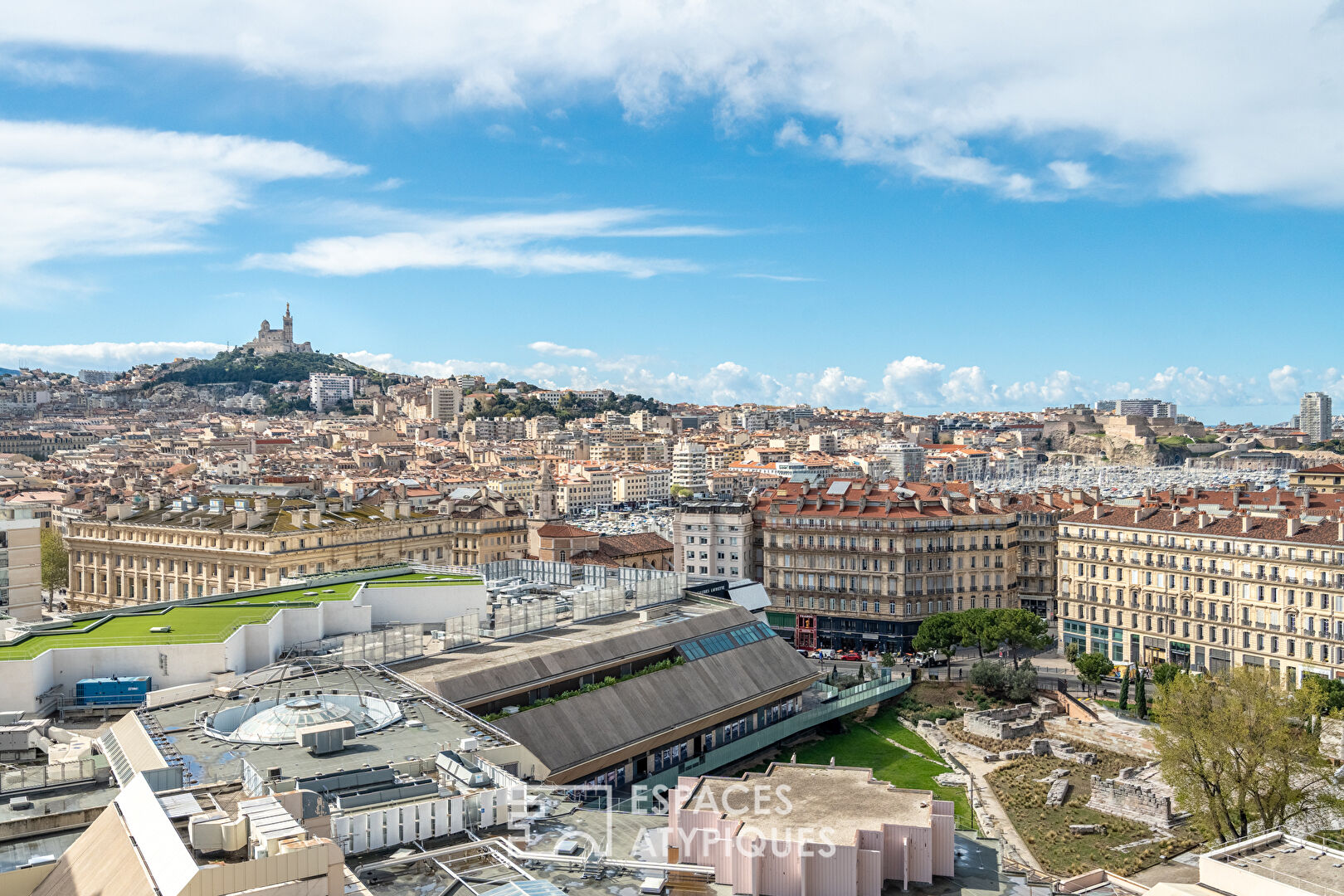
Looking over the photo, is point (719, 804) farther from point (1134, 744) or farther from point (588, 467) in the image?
point (588, 467)

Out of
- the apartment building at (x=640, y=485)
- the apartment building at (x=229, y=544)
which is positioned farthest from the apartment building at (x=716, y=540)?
the apartment building at (x=640, y=485)

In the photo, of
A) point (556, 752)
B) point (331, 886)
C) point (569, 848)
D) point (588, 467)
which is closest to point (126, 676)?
point (556, 752)

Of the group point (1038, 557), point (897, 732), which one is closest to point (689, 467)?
point (1038, 557)

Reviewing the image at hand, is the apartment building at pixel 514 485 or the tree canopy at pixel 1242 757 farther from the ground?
the apartment building at pixel 514 485

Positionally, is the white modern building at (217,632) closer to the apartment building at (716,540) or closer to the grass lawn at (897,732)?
the grass lawn at (897,732)

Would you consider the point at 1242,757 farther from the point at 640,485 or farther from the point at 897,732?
the point at 640,485

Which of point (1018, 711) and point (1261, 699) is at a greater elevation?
point (1261, 699)

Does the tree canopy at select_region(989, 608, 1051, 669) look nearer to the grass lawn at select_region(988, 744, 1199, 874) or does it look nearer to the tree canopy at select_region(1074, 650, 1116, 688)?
the tree canopy at select_region(1074, 650, 1116, 688)
